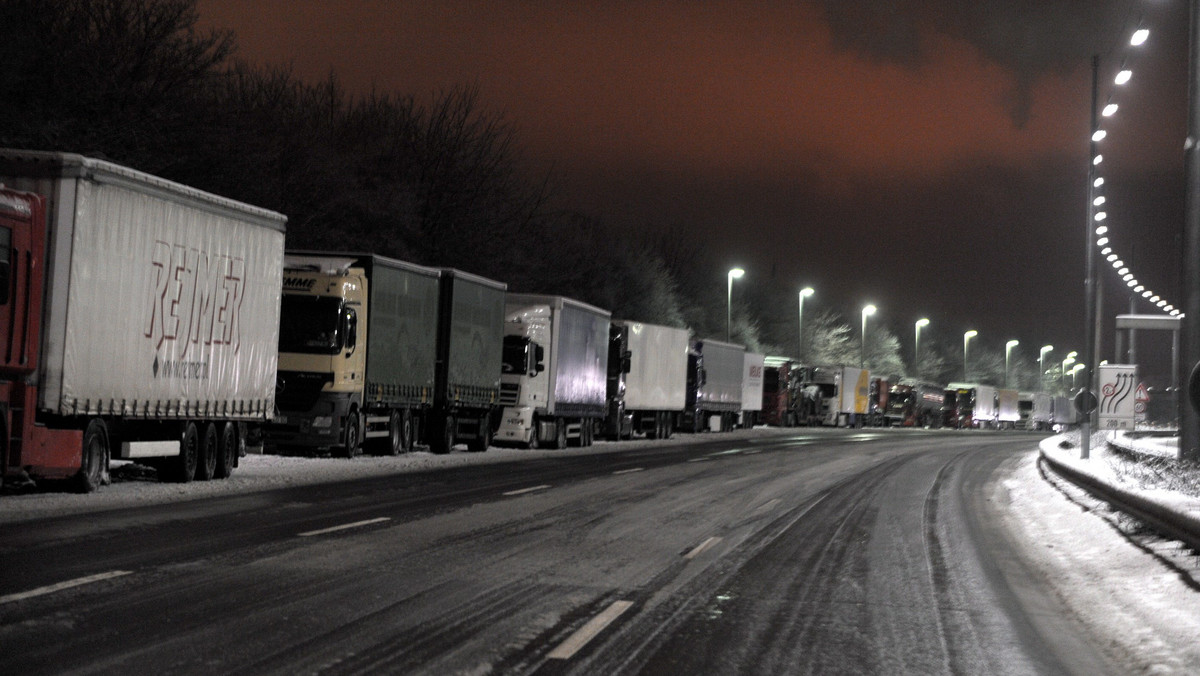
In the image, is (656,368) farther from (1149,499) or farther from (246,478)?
(1149,499)

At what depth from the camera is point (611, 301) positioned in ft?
264

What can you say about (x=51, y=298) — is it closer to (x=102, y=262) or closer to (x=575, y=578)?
(x=102, y=262)

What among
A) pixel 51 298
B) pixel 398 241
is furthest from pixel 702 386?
pixel 51 298

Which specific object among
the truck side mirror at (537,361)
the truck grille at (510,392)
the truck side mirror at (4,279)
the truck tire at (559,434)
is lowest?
the truck tire at (559,434)

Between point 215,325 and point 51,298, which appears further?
point 215,325

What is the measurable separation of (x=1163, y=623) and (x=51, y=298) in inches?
500

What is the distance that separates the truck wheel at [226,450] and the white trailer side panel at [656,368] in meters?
24.4

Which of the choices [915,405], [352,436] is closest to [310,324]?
[352,436]

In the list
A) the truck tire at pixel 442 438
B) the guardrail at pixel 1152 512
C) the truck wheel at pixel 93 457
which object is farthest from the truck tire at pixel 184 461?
the guardrail at pixel 1152 512

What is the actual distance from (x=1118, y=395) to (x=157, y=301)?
991 inches

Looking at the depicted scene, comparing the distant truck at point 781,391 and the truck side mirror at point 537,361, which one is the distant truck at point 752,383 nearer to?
the distant truck at point 781,391

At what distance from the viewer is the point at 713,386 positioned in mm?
59469

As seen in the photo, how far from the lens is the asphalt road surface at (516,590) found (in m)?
8.14

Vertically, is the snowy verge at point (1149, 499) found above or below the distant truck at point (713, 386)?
below
